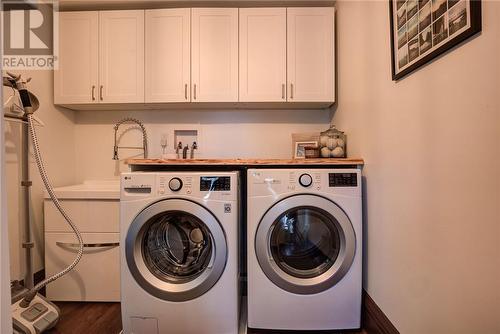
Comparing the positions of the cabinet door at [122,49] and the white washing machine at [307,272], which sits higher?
the cabinet door at [122,49]

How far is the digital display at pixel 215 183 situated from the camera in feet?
4.20

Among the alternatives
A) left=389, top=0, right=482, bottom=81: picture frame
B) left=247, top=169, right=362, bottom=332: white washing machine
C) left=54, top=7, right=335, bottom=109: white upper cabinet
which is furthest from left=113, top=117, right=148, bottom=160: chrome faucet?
left=389, top=0, right=482, bottom=81: picture frame

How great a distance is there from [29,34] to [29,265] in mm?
1635

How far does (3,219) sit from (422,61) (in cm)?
142

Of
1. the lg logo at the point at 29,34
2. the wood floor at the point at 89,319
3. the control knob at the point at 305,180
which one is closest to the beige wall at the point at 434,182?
the control knob at the point at 305,180

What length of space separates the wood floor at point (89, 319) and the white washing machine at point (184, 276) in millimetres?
248

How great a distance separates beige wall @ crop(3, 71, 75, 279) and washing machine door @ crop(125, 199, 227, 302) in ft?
2.67

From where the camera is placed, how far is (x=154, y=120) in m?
2.18

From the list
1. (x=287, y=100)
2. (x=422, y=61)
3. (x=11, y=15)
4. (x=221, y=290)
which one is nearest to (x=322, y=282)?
(x=221, y=290)

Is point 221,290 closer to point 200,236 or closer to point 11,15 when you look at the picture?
point 200,236

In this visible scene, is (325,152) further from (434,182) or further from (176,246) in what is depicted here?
(176,246)

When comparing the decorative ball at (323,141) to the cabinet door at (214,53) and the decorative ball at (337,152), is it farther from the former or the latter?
the cabinet door at (214,53)

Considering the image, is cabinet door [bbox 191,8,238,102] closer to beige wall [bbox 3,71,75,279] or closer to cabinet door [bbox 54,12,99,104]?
cabinet door [bbox 54,12,99,104]

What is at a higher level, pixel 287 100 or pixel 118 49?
pixel 118 49
